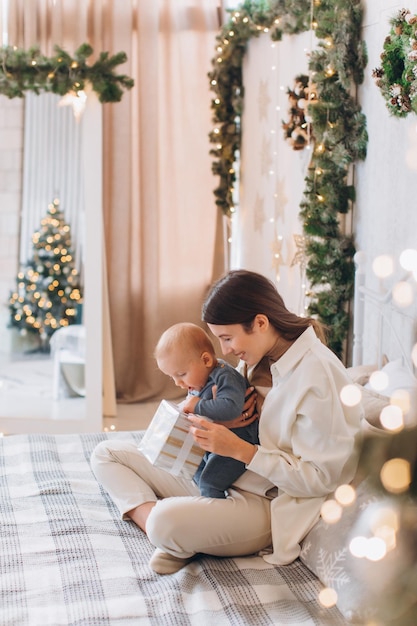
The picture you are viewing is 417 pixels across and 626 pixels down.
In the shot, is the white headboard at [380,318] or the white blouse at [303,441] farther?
the white headboard at [380,318]

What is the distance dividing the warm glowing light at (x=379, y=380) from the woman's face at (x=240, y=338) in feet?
2.09

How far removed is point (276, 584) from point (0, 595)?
1.95 feet

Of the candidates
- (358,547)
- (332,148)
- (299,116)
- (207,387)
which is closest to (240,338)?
(207,387)

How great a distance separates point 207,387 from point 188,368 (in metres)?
0.07

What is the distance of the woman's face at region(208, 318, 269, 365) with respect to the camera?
1912 millimetres

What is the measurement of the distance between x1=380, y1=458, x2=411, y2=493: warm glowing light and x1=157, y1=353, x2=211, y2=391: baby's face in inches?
43.5

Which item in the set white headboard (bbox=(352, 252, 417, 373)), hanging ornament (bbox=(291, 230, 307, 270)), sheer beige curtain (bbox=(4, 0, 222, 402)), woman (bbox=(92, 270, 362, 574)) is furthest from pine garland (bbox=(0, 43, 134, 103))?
woman (bbox=(92, 270, 362, 574))

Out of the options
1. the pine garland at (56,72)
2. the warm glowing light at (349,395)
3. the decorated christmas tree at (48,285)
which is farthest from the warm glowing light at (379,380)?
the pine garland at (56,72)

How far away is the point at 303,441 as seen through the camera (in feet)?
6.06

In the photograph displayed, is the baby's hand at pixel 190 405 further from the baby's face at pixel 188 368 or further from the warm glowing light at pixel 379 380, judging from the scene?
the warm glowing light at pixel 379 380

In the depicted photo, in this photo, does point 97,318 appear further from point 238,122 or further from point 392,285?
point 392,285

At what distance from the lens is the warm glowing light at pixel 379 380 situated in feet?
7.96

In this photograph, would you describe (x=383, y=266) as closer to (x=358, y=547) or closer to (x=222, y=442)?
(x=222, y=442)

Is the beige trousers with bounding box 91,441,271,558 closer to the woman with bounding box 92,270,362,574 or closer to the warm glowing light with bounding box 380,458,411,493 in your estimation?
the woman with bounding box 92,270,362,574
